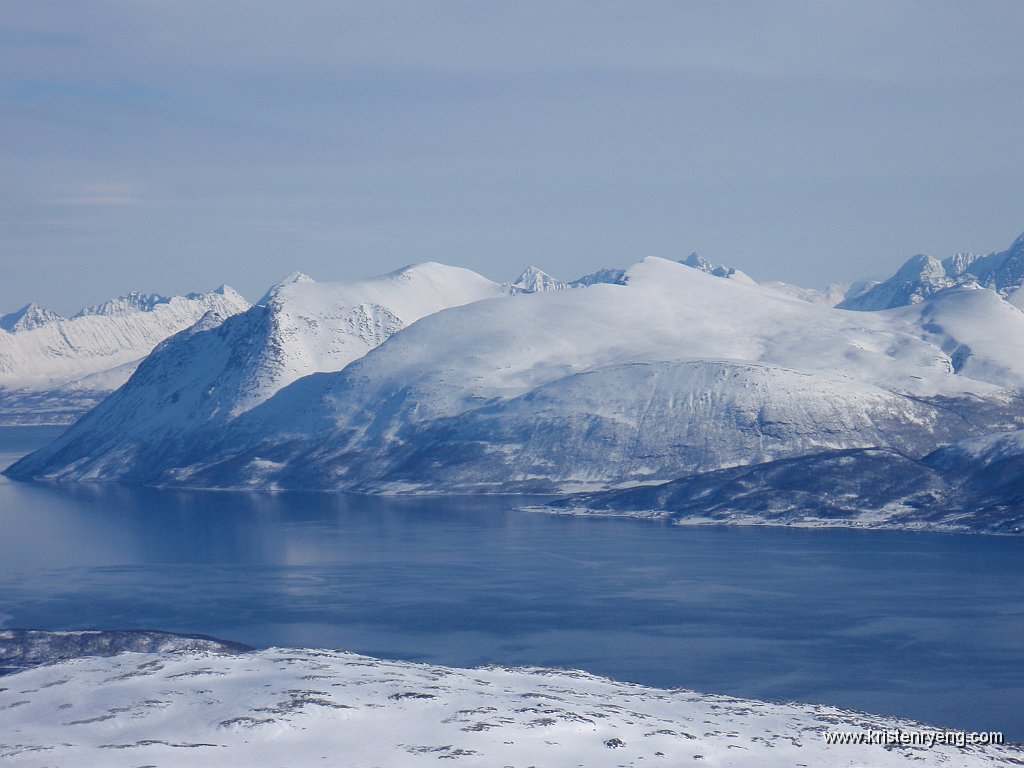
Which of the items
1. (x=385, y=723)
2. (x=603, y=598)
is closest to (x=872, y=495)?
(x=603, y=598)

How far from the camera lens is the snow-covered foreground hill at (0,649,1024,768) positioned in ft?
169

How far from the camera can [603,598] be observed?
117875 mm

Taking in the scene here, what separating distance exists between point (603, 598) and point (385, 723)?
208 feet

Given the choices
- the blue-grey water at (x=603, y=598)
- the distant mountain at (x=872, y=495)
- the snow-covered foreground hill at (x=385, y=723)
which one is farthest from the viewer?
the distant mountain at (x=872, y=495)

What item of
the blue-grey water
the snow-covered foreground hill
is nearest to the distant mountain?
the blue-grey water

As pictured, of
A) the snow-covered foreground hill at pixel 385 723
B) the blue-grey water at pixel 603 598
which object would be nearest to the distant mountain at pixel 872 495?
the blue-grey water at pixel 603 598

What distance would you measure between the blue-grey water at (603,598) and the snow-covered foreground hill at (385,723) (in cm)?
1742

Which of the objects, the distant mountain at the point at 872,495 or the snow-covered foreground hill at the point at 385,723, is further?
the distant mountain at the point at 872,495

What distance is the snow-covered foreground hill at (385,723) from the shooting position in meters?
51.6

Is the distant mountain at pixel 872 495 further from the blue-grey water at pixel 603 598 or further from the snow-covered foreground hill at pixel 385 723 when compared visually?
the snow-covered foreground hill at pixel 385 723

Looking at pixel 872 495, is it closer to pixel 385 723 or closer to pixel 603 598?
pixel 603 598

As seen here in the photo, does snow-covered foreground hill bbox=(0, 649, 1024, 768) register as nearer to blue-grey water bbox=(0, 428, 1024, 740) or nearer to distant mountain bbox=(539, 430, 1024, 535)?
blue-grey water bbox=(0, 428, 1024, 740)

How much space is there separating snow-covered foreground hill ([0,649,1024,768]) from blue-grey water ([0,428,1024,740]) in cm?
1742

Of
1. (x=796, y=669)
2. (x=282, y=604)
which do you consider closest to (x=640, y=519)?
(x=282, y=604)
